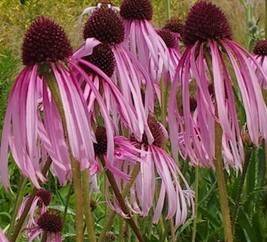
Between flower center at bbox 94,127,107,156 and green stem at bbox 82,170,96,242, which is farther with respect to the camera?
flower center at bbox 94,127,107,156

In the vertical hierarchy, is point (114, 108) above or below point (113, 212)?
above

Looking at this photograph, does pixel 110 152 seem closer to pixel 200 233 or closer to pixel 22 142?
pixel 22 142

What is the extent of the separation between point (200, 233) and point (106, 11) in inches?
38.9

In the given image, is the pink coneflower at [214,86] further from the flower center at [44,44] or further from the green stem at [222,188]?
the flower center at [44,44]

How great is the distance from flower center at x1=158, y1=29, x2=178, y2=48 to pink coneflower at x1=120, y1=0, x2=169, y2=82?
0.06 meters

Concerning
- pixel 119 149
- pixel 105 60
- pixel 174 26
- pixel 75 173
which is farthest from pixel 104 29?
pixel 174 26

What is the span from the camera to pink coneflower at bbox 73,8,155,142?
97 centimetres

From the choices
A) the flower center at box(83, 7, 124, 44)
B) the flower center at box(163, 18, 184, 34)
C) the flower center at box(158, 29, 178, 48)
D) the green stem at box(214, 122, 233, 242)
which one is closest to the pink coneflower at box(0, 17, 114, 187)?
the green stem at box(214, 122, 233, 242)

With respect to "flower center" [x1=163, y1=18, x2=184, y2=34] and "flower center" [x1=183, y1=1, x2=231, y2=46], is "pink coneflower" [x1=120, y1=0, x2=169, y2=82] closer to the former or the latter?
"flower center" [x1=163, y1=18, x2=184, y2=34]

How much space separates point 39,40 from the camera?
0.98 metres

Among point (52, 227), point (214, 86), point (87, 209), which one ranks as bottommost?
point (52, 227)

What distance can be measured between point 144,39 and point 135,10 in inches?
4.6

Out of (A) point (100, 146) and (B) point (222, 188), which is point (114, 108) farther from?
(B) point (222, 188)

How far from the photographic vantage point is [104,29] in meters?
1.19
